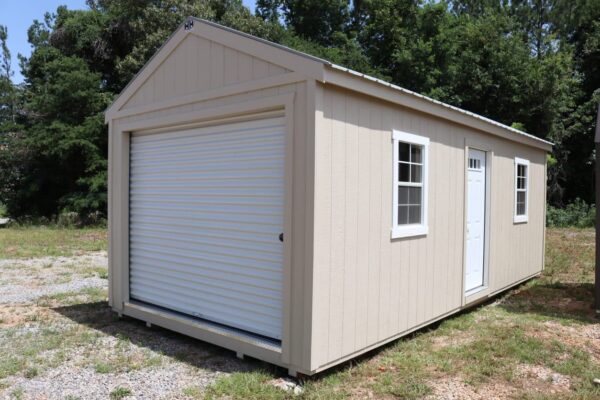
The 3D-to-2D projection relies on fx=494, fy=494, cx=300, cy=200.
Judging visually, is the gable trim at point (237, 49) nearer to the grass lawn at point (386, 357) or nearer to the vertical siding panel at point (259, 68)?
the vertical siding panel at point (259, 68)

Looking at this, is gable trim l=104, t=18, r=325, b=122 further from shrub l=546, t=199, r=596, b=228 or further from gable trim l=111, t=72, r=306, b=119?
shrub l=546, t=199, r=596, b=228

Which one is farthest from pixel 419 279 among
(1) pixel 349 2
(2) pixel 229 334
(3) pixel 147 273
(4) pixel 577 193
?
(1) pixel 349 2

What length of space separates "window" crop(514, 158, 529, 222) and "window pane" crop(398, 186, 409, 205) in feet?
11.4

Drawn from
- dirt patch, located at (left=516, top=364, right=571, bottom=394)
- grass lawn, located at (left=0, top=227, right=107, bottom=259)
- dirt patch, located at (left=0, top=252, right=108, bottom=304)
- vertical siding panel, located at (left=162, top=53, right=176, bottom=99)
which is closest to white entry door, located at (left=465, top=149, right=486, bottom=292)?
dirt patch, located at (left=516, top=364, right=571, bottom=394)

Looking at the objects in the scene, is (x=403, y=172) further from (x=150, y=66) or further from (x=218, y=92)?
(x=150, y=66)

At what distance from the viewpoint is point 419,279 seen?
16.5ft

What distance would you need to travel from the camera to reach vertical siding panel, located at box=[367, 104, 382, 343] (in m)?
4.33

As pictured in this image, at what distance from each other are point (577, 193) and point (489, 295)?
18281 mm

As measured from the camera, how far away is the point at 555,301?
6.95 meters

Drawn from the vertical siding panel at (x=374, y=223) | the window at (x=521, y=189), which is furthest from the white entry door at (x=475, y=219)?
the vertical siding panel at (x=374, y=223)

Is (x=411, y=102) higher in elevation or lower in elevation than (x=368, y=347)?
higher

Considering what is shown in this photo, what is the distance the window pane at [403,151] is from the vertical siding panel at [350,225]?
0.80m

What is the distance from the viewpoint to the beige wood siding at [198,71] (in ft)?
14.1

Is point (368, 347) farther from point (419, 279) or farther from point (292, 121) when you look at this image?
point (292, 121)
